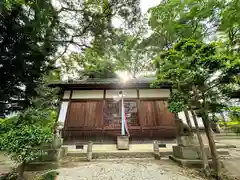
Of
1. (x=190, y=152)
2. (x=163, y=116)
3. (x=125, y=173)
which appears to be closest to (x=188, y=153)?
(x=190, y=152)

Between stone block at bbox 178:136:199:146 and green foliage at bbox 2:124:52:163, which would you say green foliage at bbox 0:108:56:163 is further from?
stone block at bbox 178:136:199:146

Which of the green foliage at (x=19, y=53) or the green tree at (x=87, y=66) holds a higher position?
the green tree at (x=87, y=66)

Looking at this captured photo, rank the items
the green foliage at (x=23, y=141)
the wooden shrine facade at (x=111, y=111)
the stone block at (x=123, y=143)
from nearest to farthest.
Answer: the green foliage at (x=23, y=141)
the stone block at (x=123, y=143)
the wooden shrine facade at (x=111, y=111)

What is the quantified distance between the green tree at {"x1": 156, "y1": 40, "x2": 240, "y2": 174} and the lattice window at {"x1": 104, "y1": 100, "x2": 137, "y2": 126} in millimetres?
3822

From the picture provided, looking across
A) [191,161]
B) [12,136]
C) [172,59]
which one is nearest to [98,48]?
[172,59]

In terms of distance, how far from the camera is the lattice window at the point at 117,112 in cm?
707

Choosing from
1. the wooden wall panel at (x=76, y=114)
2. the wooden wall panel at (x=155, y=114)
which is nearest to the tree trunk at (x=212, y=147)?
the wooden wall panel at (x=155, y=114)

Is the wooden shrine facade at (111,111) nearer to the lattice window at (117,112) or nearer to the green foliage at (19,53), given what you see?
the lattice window at (117,112)

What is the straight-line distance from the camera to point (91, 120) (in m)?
6.94

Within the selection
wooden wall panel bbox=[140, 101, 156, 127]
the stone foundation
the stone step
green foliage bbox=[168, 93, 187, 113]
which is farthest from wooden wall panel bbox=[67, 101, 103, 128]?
green foliage bbox=[168, 93, 187, 113]

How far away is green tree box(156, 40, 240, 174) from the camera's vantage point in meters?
3.17

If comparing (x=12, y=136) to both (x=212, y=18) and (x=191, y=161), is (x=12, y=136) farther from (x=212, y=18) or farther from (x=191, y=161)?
(x=212, y=18)

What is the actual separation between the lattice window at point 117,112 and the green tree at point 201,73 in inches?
150

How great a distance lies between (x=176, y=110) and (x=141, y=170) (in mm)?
1955
